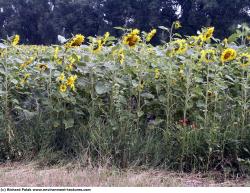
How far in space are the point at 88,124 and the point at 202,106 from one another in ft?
2.64

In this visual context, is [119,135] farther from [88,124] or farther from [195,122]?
[195,122]

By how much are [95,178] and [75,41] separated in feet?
3.36

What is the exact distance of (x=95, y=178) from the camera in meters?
2.96

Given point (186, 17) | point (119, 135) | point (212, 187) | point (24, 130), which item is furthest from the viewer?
point (186, 17)

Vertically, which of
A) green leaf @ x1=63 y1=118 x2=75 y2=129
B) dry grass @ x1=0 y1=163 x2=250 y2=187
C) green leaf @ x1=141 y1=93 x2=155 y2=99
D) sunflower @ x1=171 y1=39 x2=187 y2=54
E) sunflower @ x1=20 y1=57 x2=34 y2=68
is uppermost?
sunflower @ x1=171 y1=39 x2=187 y2=54

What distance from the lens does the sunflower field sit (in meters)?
3.23

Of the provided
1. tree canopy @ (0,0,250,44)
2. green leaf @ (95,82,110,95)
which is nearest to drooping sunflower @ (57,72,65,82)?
green leaf @ (95,82,110,95)

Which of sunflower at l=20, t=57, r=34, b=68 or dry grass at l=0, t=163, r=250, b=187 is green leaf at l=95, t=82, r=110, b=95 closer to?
dry grass at l=0, t=163, r=250, b=187

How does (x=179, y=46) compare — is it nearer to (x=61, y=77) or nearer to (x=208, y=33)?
(x=208, y=33)

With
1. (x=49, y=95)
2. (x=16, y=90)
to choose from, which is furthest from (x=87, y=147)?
(x=16, y=90)

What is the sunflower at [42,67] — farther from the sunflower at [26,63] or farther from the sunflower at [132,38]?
the sunflower at [132,38]

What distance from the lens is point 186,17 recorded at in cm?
3241

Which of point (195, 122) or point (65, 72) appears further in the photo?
point (65, 72)

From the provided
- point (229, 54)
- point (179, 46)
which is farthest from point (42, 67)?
point (229, 54)
